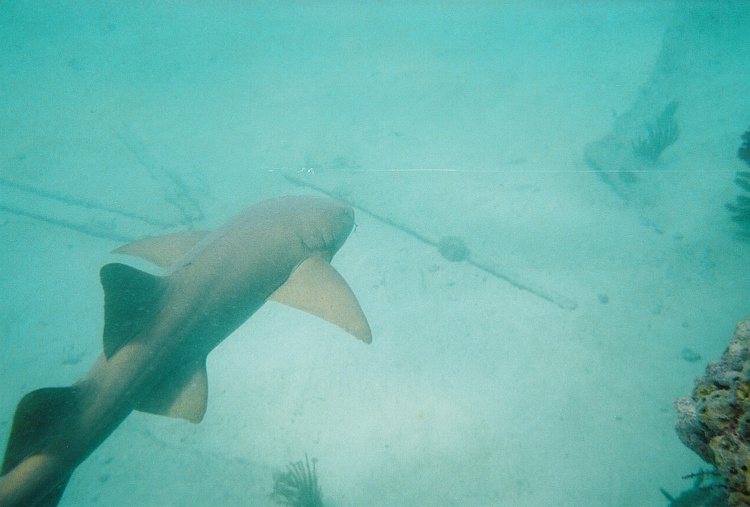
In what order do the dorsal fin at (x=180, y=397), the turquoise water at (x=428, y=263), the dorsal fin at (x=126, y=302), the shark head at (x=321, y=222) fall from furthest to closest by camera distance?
the turquoise water at (x=428, y=263) < the shark head at (x=321, y=222) < the dorsal fin at (x=180, y=397) < the dorsal fin at (x=126, y=302)

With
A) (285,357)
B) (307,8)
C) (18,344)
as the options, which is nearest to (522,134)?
(285,357)

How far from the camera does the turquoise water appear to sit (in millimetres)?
6289

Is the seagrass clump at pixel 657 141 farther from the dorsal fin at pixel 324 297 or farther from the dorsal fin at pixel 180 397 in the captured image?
the dorsal fin at pixel 180 397

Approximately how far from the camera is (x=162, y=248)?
13.1 feet

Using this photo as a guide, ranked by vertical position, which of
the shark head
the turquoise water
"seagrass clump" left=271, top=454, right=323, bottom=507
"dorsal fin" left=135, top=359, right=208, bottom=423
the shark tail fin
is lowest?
"seagrass clump" left=271, top=454, right=323, bottom=507

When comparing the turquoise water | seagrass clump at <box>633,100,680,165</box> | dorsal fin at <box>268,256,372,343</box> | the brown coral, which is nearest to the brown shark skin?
dorsal fin at <box>268,256,372,343</box>

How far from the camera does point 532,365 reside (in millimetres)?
7137

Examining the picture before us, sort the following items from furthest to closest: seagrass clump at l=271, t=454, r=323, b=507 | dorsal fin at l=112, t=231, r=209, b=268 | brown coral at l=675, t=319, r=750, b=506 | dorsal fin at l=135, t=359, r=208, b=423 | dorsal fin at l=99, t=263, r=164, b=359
A: seagrass clump at l=271, t=454, r=323, b=507
dorsal fin at l=112, t=231, r=209, b=268
dorsal fin at l=135, t=359, r=208, b=423
dorsal fin at l=99, t=263, r=164, b=359
brown coral at l=675, t=319, r=750, b=506

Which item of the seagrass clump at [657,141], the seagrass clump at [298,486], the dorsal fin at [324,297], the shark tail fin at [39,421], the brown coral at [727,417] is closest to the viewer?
the brown coral at [727,417]

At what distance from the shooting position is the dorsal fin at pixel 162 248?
3.95m

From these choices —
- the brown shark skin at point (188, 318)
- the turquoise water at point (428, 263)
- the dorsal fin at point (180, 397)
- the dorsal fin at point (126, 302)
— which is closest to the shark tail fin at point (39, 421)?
the brown shark skin at point (188, 318)

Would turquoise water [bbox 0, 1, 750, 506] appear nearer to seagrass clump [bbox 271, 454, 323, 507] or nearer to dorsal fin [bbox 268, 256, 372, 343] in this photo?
seagrass clump [bbox 271, 454, 323, 507]

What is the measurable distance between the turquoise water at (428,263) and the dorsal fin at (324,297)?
409 centimetres

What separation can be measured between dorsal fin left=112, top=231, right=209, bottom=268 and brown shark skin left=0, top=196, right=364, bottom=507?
27.1 inches
